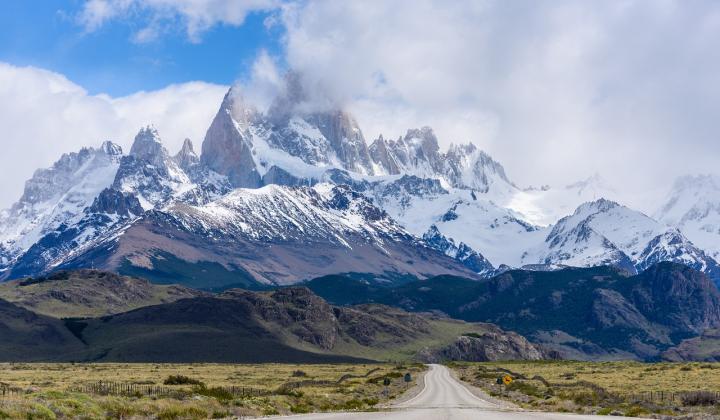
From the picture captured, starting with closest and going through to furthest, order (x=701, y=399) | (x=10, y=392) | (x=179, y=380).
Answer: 1. (x=10, y=392)
2. (x=701, y=399)
3. (x=179, y=380)

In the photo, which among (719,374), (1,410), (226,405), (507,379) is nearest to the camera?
(1,410)

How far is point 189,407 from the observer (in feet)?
219

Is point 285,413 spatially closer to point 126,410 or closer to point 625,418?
point 126,410

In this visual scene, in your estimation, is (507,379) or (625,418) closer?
(625,418)

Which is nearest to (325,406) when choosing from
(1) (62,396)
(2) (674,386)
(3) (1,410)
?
(1) (62,396)

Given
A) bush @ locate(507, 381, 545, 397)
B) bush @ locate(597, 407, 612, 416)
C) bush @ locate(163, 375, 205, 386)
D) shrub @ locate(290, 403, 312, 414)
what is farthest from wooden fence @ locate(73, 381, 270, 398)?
bush @ locate(597, 407, 612, 416)

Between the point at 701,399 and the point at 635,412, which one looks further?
the point at 701,399

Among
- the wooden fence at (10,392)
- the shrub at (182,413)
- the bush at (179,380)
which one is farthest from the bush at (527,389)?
the wooden fence at (10,392)

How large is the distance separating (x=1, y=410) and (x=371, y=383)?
101 metres

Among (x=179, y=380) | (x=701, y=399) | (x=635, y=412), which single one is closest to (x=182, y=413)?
(x=635, y=412)

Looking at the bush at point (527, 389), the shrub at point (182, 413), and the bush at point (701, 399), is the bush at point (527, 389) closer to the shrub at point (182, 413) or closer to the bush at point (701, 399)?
the bush at point (701, 399)

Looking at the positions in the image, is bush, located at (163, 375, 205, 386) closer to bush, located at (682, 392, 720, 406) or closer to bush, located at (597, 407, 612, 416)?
bush, located at (597, 407, 612, 416)

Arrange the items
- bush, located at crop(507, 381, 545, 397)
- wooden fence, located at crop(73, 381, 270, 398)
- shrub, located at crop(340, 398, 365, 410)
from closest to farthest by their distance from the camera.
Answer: wooden fence, located at crop(73, 381, 270, 398)
shrub, located at crop(340, 398, 365, 410)
bush, located at crop(507, 381, 545, 397)

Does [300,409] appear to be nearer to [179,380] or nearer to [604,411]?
[604,411]
